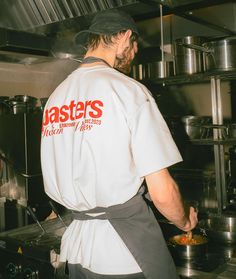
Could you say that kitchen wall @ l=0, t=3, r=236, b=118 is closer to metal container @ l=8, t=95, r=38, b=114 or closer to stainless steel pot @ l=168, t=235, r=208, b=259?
metal container @ l=8, t=95, r=38, b=114

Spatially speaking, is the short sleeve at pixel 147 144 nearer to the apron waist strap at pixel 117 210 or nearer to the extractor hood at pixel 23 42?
the apron waist strap at pixel 117 210

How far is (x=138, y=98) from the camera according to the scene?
1.29 meters

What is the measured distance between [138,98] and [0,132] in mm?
1925

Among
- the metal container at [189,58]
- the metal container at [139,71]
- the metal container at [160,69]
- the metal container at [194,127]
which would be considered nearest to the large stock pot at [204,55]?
the metal container at [189,58]

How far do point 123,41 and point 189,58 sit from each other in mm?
791

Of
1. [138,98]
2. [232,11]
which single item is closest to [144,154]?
[138,98]

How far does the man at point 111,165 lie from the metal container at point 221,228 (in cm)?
62

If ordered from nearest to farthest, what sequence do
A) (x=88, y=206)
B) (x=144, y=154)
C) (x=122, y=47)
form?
(x=144, y=154) → (x=88, y=206) → (x=122, y=47)

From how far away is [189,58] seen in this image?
2.16m

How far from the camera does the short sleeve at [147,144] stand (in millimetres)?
1250

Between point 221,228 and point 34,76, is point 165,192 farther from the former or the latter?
point 34,76

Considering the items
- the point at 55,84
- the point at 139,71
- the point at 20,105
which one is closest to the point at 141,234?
the point at 139,71

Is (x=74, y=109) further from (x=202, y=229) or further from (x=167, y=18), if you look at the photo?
(x=167, y=18)

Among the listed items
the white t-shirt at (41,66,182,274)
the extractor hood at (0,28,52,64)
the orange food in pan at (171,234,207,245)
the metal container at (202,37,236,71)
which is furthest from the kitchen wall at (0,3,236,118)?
the white t-shirt at (41,66,182,274)
